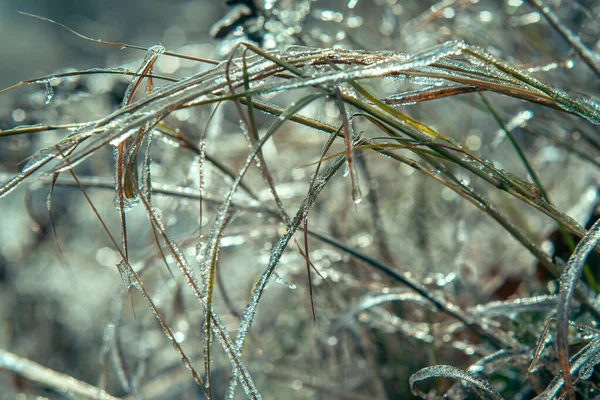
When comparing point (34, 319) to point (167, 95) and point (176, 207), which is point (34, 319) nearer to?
point (176, 207)

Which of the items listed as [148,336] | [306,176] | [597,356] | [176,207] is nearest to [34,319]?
[148,336]

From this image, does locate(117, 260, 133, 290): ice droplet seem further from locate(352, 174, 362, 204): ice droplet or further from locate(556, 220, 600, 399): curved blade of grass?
locate(556, 220, 600, 399): curved blade of grass

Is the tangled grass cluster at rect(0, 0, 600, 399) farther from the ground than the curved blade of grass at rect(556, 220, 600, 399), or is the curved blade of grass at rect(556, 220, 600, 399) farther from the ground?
the tangled grass cluster at rect(0, 0, 600, 399)

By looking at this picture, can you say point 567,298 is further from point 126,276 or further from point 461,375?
point 126,276

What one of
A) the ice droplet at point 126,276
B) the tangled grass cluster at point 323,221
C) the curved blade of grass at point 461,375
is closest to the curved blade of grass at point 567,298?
the tangled grass cluster at point 323,221

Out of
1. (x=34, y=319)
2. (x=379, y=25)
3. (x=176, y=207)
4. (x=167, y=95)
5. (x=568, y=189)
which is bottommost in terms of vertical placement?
(x=167, y=95)

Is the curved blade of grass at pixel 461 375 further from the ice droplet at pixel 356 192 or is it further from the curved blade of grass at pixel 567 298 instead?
the ice droplet at pixel 356 192

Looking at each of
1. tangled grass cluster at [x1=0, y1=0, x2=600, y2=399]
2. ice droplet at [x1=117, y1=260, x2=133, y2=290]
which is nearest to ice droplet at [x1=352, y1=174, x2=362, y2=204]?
tangled grass cluster at [x1=0, y1=0, x2=600, y2=399]

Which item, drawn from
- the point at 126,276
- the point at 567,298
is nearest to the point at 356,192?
the point at 567,298
